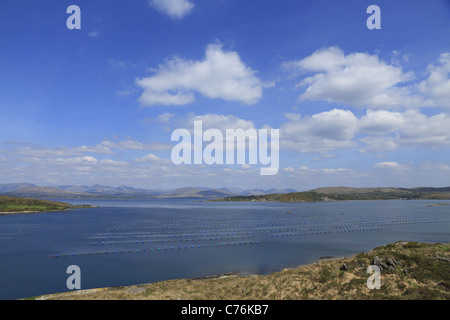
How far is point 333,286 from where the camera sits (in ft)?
122

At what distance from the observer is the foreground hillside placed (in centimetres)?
3441

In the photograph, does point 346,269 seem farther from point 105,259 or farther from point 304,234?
point 304,234

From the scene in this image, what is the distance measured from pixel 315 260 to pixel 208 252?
94.0 ft

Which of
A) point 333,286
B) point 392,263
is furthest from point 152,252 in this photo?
point 392,263

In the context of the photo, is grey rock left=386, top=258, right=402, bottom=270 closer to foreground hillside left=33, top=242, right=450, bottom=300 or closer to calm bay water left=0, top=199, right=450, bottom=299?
foreground hillside left=33, top=242, right=450, bottom=300

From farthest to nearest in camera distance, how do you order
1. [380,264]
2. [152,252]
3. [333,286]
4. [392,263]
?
[152,252], [380,264], [392,263], [333,286]

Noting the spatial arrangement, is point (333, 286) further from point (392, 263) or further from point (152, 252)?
point (152, 252)

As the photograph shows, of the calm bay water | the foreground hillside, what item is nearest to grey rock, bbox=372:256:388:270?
the foreground hillside

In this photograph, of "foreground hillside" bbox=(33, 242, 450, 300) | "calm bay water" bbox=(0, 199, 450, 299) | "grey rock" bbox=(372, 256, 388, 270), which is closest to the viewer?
"foreground hillside" bbox=(33, 242, 450, 300)

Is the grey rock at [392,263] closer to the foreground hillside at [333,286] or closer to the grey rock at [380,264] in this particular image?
the foreground hillside at [333,286]

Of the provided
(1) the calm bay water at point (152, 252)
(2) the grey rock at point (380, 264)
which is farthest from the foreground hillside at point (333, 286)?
(1) the calm bay water at point (152, 252)

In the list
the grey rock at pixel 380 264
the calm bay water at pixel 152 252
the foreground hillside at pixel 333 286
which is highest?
the grey rock at pixel 380 264

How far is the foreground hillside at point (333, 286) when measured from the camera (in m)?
34.4
